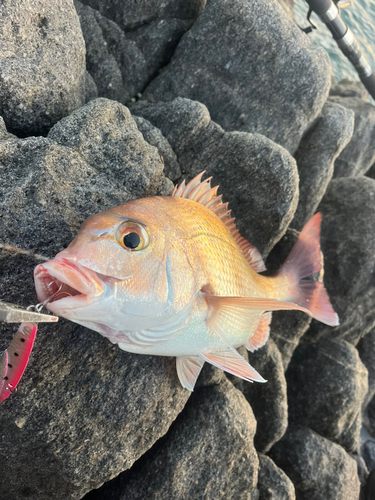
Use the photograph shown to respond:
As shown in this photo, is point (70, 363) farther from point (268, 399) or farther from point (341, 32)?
point (341, 32)

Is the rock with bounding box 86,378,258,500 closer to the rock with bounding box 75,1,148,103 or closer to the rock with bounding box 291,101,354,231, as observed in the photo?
the rock with bounding box 291,101,354,231

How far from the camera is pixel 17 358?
127 cm

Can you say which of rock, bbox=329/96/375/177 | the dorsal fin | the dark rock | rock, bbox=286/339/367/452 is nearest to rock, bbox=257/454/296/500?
rock, bbox=286/339/367/452

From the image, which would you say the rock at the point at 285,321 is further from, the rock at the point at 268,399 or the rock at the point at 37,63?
the rock at the point at 37,63

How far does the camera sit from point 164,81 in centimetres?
299

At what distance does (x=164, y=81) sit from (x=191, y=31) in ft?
1.65

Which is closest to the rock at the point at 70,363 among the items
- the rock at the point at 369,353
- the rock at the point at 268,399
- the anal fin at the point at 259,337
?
the anal fin at the point at 259,337

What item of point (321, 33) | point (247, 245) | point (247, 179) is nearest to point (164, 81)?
point (247, 179)

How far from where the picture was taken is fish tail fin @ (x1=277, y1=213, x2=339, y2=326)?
2318 millimetres

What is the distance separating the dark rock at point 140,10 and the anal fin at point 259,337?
285 cm

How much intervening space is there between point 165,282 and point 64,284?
1.30 ft

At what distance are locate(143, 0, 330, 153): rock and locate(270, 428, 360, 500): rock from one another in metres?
2.75

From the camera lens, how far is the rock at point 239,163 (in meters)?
2.42

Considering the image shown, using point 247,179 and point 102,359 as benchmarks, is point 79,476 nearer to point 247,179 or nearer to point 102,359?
point 102,359
